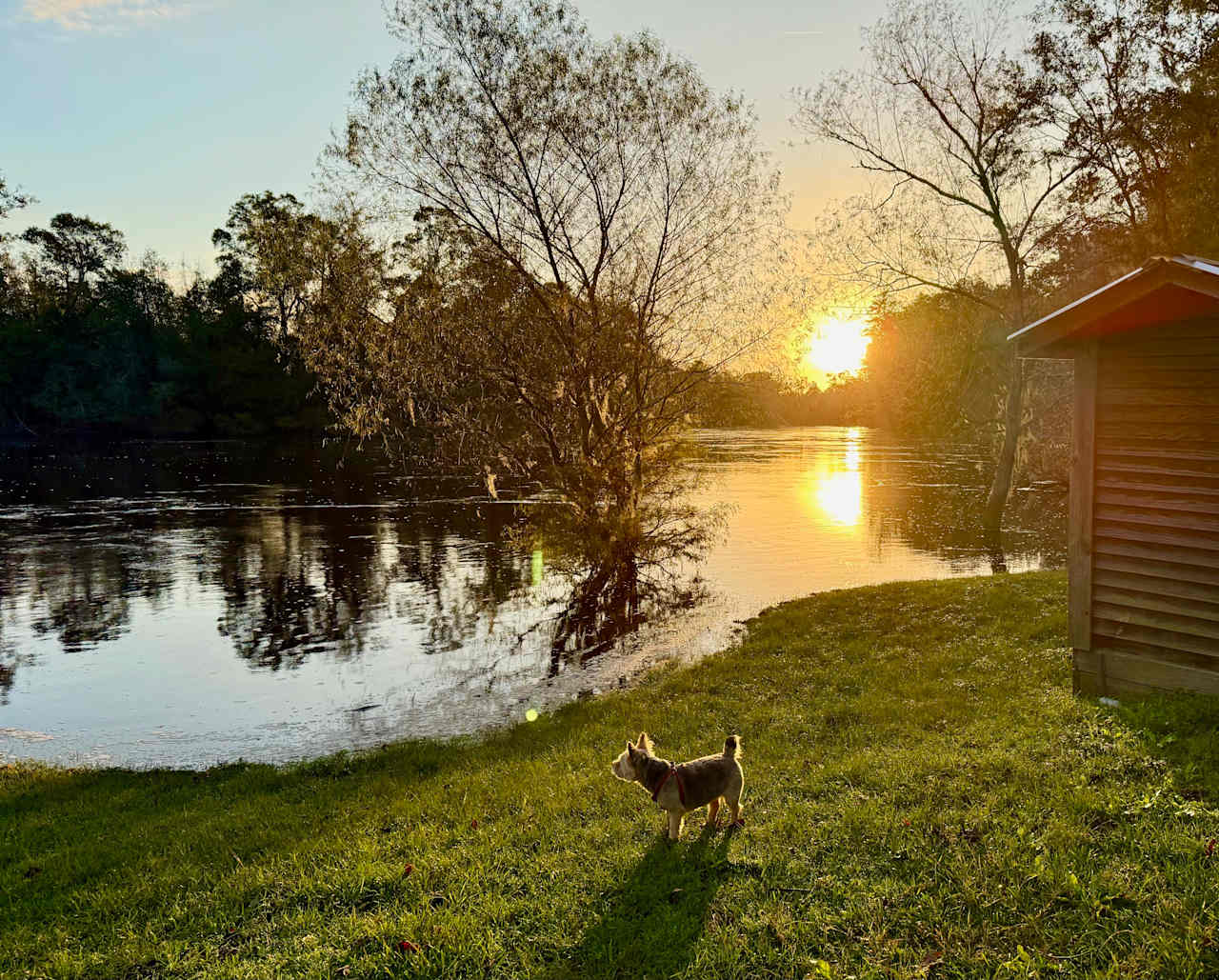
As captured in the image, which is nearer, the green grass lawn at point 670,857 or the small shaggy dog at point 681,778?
the green grass lawn at point 670,857

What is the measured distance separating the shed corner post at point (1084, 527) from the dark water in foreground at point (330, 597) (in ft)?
22.4

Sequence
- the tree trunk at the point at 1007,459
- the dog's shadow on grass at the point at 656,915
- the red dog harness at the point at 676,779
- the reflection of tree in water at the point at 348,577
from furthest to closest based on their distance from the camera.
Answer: the tree trunk at the point at 1007,459
the reflection of tree in water at the point at 348,577
the red dog harness at the point at 676,779
the dog's shadow on grass at the point at 656,915

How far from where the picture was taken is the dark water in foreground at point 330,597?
12461mm

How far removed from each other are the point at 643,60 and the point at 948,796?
64.4 feet

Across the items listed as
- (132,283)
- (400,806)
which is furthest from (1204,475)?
(132,283)

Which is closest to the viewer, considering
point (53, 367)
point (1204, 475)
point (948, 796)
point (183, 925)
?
point (183, 925)

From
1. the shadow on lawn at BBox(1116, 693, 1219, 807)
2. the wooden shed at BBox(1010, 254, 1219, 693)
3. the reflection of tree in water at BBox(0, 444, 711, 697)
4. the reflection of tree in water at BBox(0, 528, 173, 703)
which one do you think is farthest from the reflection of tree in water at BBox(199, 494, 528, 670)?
the shadow on lawn at BBox(1116, 693, 1219, 807)

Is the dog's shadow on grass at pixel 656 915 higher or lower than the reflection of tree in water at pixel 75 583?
higher

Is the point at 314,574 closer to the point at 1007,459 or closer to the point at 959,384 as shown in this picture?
the point at 1007,459

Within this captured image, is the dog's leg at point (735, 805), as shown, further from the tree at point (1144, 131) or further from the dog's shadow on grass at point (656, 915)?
the tree at point (1144, 131)

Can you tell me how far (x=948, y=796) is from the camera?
6539mm

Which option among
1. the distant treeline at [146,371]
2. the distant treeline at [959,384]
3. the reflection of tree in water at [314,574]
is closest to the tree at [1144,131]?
the distant treeline at [959,384]

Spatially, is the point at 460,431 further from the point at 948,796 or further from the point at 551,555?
the point at 948,796

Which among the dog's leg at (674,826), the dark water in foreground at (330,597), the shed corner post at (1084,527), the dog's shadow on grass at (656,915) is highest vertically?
the shed corner post at (1084,527)
